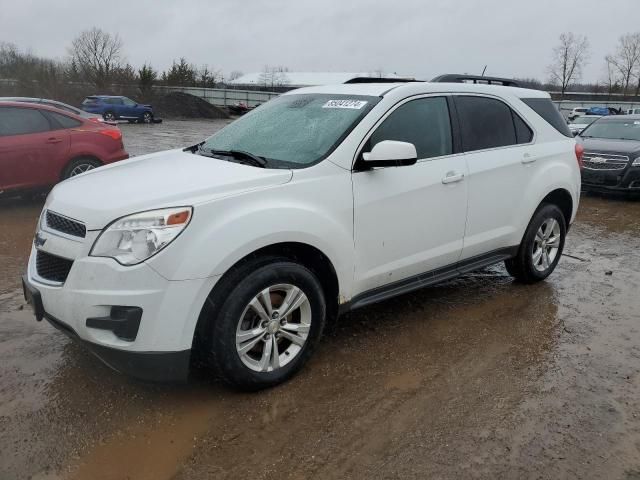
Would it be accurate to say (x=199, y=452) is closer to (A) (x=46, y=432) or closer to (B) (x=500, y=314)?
(A) (x=46, y=432)

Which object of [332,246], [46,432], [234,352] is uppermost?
[332,246]

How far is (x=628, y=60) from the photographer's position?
6562cm

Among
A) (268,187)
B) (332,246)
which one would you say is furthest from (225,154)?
(332,246)

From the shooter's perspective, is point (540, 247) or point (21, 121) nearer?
point (540, 247)

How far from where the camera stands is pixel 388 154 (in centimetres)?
341

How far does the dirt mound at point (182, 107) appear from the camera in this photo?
41.0 m

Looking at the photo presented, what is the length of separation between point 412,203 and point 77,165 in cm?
624

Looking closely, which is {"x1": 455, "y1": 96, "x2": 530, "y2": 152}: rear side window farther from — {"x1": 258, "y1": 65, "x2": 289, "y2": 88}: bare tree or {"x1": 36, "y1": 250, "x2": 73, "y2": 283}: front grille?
{"x1": 258, "y1": 65, "x2": 289, "y2": 88}: bare tree

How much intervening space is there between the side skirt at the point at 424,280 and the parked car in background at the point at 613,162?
6306 millimetres

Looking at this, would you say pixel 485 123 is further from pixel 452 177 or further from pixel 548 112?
pixel 548 112

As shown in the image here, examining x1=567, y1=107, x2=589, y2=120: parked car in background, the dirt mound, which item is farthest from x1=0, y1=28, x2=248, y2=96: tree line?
x1=567, y1=107, x2=589, y2=120: parked car in background

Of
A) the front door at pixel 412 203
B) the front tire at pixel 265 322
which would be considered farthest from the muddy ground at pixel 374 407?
the front door at pixel 412 203

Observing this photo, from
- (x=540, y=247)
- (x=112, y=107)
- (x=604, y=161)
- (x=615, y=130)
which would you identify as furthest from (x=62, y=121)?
(x=112, y=107)

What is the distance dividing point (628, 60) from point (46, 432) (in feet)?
253
